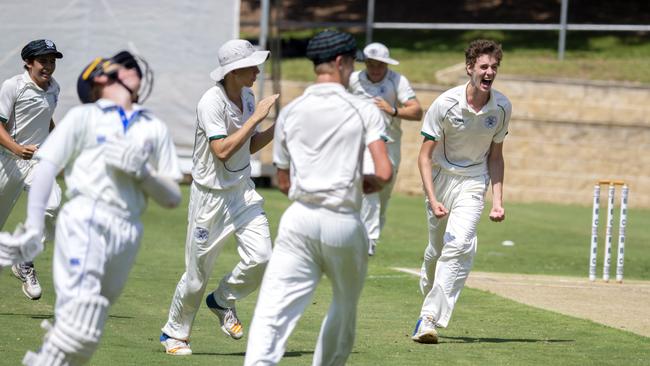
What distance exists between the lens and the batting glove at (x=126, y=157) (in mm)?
5973

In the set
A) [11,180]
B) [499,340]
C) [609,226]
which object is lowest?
[609,226]

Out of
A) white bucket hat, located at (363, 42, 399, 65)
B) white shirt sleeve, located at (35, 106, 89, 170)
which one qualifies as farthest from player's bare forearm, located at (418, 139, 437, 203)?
white bucket hat, located at (363, 42, 399, 65)

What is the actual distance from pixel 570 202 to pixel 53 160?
62.5 ft

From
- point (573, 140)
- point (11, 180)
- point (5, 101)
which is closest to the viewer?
point (5, 101)

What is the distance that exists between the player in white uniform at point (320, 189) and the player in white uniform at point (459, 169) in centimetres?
288

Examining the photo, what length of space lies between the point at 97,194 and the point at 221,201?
2.61m

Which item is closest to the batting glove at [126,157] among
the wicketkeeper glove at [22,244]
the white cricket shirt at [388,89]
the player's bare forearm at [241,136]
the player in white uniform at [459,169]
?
the wicketkeeper glove at [22,244]

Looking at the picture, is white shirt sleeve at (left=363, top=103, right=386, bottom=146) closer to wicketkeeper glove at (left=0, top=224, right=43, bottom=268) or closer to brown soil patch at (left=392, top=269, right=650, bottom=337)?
wicketkeeper glove at (left=0, top=224, right=43, bottom=268)

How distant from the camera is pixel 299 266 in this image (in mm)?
6453

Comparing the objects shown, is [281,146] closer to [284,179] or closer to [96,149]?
[284,179]

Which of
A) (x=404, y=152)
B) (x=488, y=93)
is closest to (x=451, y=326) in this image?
(x=488, y=93)

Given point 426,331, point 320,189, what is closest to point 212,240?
point 426,331

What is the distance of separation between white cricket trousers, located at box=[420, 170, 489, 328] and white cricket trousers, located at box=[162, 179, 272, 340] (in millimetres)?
1523

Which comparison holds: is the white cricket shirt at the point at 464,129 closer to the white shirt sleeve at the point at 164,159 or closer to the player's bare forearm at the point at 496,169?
the player's bare forearm at the point at 496,169
